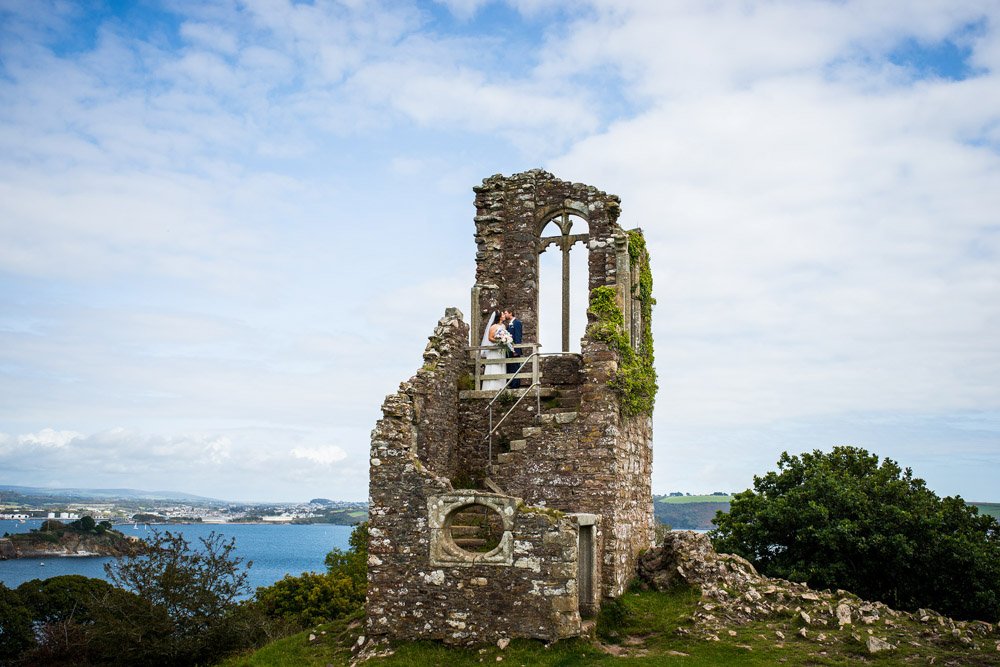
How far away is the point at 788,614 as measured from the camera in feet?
53.9

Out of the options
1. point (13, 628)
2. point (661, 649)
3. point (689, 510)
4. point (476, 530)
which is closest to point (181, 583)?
point (476, 530)

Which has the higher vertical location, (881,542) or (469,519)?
(469,519)

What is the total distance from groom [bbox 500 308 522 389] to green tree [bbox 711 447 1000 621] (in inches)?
386

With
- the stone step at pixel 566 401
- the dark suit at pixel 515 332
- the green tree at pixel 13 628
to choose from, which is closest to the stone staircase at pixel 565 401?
the stone step at pixel 566 401

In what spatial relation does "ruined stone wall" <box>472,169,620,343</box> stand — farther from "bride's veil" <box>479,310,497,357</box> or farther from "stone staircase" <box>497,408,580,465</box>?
"stone staircase" <box>497,408,580,465</box>

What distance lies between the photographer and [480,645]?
14.4 metres

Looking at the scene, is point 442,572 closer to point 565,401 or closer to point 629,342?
point 565,401

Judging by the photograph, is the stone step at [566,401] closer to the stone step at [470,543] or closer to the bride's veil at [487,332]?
the bride's veil at [487,332]

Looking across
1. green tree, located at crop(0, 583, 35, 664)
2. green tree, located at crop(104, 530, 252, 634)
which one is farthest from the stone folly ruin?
green tree, located at crop(0, 583, 35, 664)

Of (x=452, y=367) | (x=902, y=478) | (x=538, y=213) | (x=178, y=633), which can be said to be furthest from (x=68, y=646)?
(x=902, y=478)

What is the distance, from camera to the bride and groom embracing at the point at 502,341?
19.3 m

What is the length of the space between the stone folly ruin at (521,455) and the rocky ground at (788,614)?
1.17 metres

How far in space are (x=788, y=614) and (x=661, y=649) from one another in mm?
3264

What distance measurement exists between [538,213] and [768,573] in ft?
41.2
